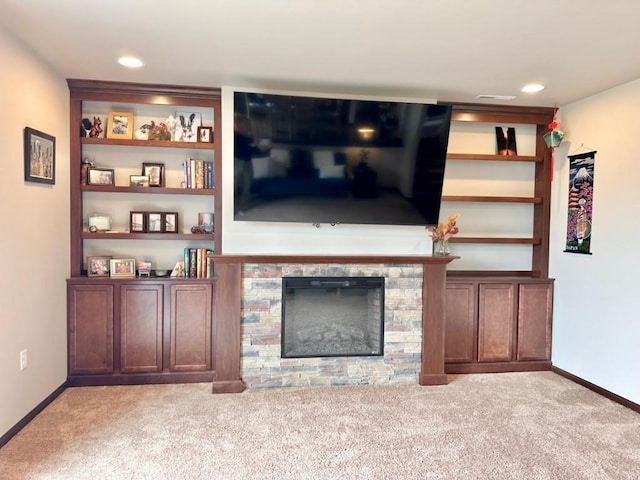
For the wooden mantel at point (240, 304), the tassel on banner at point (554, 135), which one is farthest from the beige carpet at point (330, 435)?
the tassel on banner at point (554, 135)

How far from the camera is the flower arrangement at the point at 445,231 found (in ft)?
11.4

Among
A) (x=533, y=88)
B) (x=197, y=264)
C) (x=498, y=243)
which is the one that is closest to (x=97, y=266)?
(x=197, y=264)

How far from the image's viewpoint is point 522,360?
3781 mm

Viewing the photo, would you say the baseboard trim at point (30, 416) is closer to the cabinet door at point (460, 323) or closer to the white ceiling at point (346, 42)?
the white ceiling at point (346, 42)

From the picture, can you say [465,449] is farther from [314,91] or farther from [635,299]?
[314,91]

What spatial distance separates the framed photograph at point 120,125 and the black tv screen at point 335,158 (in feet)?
3.40

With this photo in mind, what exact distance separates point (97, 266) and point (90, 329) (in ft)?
1.68

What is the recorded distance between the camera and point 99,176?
341 centimetres

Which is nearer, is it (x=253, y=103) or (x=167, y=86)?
(x=253, y=103)

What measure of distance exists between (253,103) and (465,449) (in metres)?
2.74

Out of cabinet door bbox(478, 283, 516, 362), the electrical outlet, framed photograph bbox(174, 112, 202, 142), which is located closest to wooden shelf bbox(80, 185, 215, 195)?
framed photograph bbox(174, 112, 202, 142)

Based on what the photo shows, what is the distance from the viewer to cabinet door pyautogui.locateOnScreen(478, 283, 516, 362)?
12.1 feet

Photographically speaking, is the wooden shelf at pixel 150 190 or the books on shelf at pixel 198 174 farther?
the books on shelf at pixel 198 174

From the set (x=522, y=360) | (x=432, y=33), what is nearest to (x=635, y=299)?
(x=522, y=360)
